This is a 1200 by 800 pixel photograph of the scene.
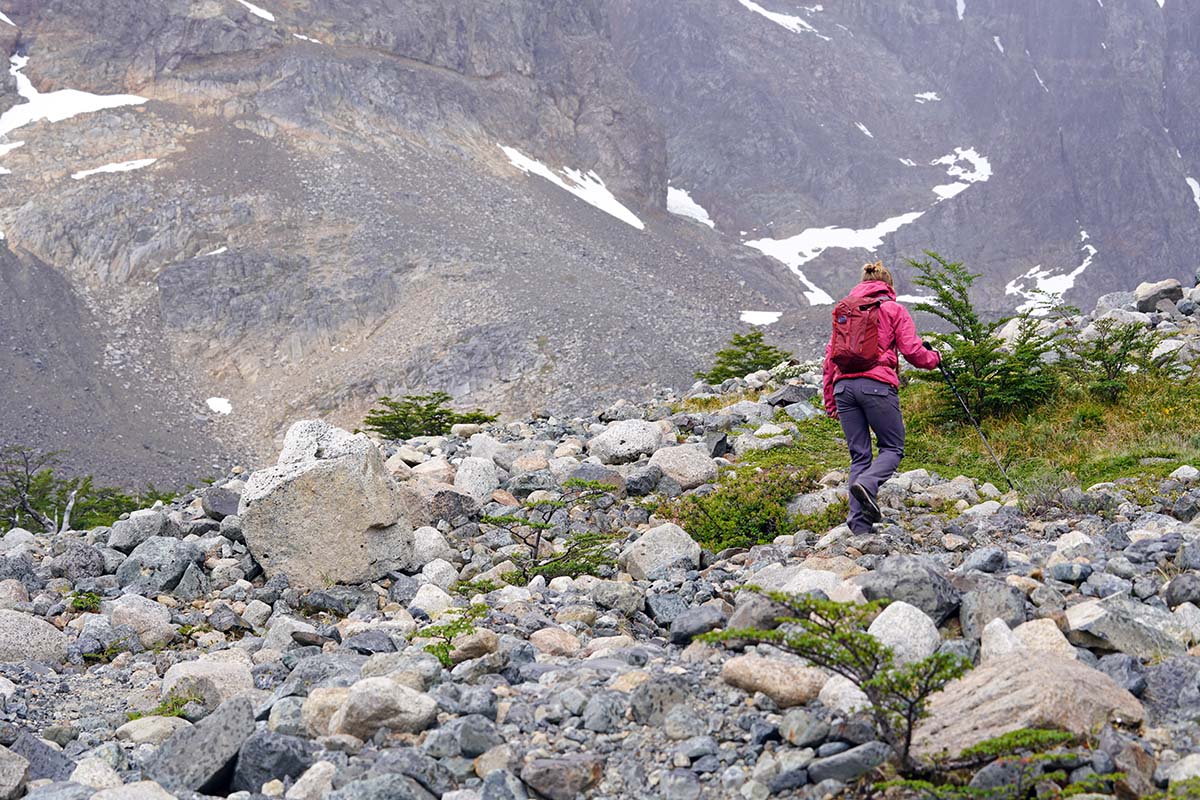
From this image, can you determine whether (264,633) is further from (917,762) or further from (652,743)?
(917,762)

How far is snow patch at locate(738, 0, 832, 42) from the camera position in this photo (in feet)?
564

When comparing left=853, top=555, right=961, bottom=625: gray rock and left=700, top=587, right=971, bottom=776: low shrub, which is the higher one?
left=700, top=587, right=971, bottom=776: low shrub

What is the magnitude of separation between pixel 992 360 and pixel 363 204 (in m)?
63.0

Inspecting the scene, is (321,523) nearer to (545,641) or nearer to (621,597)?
(621,597)

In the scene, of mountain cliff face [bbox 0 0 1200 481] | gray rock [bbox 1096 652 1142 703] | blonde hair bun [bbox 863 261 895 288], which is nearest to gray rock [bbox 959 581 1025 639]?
gray rock [bbox 1096 652 1142 703]

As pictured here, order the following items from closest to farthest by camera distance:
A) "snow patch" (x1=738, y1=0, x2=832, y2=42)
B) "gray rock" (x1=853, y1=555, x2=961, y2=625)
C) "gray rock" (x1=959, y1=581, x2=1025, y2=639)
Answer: "gray rock" (x1=959, y1=581, x2=1025, y2=639), "gray rock" (x1=853, y1=555, x2=961, y2=625), "snow patch" (x1=738, y1=0, x2=832, y2=42)

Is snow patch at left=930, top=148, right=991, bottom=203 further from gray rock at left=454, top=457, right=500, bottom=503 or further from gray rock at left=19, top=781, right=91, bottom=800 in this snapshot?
gray rock at left=19, top=781, right=91, bottom=800

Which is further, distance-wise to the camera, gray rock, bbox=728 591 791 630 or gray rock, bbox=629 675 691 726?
gray rock, bbox=728 591 791 630

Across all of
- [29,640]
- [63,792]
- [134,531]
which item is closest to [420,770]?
[63,792]

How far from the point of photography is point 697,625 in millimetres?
5137

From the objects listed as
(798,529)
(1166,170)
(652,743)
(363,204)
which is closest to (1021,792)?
(652,743)

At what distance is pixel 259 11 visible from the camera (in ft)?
275

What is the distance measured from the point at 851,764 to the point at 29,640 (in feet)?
18.0

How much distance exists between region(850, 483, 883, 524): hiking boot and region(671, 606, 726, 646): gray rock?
2.11 metres
